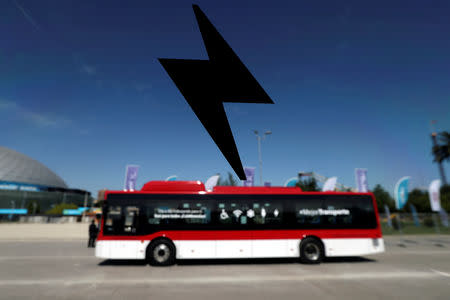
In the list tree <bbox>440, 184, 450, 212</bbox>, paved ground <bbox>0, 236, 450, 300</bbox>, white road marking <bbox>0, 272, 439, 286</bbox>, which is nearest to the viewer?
paved ground <bbox>0, 236, 450, 300</bbox>

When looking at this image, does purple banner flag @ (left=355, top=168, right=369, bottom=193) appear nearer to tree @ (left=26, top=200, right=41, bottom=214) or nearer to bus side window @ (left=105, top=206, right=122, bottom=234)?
bus side window @ (left=105, top=206, right=122, bottom=234)

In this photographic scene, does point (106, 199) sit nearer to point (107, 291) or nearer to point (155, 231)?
point (155, 231)

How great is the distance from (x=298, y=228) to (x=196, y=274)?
4.44 m

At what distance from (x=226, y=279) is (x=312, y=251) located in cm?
435


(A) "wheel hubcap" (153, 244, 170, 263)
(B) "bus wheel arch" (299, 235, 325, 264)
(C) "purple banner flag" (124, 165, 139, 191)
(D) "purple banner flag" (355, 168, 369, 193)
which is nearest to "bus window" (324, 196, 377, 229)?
(B) "bus wheel arch" (299, 235, 325, 264)

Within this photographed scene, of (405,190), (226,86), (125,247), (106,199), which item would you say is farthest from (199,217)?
(405,190)

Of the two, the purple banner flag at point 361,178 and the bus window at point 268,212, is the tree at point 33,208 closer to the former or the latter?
the purple banner flag at point 361,178

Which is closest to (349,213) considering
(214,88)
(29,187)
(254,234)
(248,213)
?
(254,234)

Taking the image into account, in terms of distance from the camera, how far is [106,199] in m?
9.49

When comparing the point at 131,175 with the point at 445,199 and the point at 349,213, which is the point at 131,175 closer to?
the point at 349,213

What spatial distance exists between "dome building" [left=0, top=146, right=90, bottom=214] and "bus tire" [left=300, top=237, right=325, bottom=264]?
8311cm

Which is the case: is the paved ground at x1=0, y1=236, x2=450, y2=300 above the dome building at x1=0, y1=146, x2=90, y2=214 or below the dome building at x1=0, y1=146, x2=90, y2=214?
below

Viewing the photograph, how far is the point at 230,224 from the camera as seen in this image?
31.6 ft

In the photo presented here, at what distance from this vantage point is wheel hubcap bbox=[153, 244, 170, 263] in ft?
30.0
